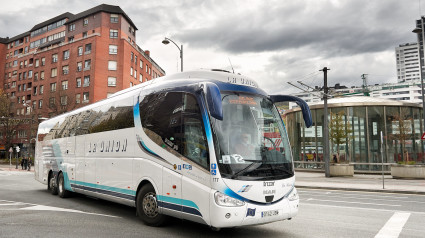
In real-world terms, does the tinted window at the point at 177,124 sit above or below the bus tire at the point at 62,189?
above

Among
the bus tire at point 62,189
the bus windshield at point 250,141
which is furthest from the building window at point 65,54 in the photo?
the bus windshield at point 250,141

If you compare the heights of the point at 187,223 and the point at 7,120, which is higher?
the point at 7,120

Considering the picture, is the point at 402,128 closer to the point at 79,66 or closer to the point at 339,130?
the point at 339,130

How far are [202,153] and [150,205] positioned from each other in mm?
2051

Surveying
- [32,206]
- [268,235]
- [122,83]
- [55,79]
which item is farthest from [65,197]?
[55,79]

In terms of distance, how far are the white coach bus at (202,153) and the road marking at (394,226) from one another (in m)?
1.87

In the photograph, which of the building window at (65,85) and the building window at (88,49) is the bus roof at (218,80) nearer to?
the building window at (88,49)

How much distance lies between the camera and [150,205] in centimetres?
742

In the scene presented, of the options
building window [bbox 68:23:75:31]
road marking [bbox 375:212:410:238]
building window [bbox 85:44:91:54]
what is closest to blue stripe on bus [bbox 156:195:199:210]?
road marking [bbox 375:212:410:238]

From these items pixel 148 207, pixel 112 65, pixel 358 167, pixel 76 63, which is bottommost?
pixel 358 167

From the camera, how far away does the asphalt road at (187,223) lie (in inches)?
269

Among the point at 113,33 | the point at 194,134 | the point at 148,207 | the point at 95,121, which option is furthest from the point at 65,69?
the point at 194,134

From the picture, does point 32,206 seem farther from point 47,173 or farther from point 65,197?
point 47,173

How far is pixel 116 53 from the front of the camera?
55.7 metres
